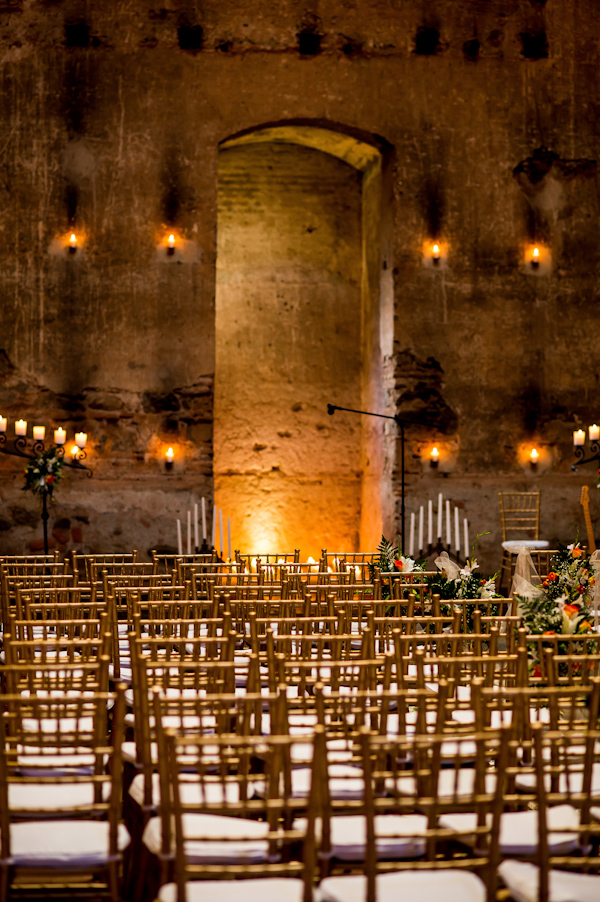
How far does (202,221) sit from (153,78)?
177cm

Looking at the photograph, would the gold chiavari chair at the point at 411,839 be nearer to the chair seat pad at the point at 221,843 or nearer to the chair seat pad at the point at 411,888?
the chair seat pad at the point at 411,888

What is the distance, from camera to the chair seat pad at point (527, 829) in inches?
108

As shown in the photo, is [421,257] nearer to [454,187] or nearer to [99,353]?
[454,187]

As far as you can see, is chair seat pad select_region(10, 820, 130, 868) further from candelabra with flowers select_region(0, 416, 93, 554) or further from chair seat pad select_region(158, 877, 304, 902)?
candelabra with flowers select_region(0, 416, 93, 554)

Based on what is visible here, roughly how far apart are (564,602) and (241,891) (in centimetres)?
295

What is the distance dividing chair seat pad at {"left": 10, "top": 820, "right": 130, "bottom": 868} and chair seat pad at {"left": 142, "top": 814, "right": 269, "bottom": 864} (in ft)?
0.37

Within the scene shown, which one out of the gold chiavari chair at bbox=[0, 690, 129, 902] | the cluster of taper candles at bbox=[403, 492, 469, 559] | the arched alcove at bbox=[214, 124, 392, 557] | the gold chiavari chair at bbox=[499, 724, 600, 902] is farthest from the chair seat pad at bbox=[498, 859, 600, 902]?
the arched alcove at bbox=[214, 124, 392, 557]

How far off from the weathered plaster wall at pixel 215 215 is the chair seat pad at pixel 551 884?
331 inches

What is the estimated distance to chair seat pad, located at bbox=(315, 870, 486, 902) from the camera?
2.47 meters

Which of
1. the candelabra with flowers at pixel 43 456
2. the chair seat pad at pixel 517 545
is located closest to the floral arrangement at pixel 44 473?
the candelabra with flowers at pixel 43 456

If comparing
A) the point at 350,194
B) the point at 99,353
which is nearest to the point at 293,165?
the point at 350,194

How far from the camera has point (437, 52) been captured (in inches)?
452

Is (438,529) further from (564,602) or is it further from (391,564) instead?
(564,602)

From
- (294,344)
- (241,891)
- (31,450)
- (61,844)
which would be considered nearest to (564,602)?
(241,891)
